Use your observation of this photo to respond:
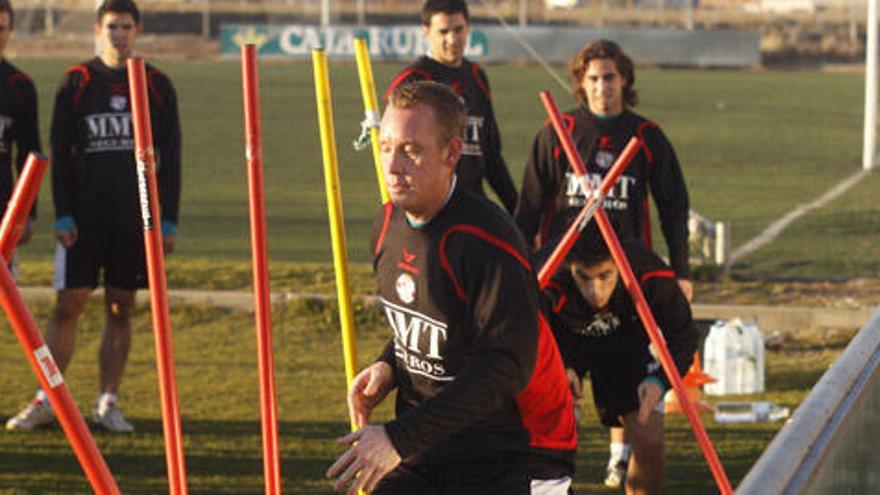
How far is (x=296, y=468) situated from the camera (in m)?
8.13

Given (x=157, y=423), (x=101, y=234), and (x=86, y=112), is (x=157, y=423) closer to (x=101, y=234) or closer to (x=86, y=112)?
(x=101, y=234)

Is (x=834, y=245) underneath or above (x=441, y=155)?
underneath

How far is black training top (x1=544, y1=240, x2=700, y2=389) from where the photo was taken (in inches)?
265

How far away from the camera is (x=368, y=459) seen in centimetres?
412

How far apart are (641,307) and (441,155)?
214 centimetres

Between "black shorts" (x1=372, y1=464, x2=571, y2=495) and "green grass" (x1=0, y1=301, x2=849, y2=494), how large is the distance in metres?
3.01

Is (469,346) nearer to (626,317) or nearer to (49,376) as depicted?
(49,376)

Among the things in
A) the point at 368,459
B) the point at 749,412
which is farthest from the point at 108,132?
the point at 368,459

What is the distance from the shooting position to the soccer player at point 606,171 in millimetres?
8086

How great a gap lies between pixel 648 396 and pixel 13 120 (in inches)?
145

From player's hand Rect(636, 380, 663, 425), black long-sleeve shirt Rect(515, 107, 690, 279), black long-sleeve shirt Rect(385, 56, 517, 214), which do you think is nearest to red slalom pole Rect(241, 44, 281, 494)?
player's hand Rect(636, 380, 663, 425)

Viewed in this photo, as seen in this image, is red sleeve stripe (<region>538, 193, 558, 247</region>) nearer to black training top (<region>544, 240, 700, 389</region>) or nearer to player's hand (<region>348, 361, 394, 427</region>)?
black training top (<region>544, 240, 700, 389</region>)

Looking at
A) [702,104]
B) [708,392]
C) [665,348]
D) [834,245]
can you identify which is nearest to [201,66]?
[702,104]

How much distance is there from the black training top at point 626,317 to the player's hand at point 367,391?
2.11m
